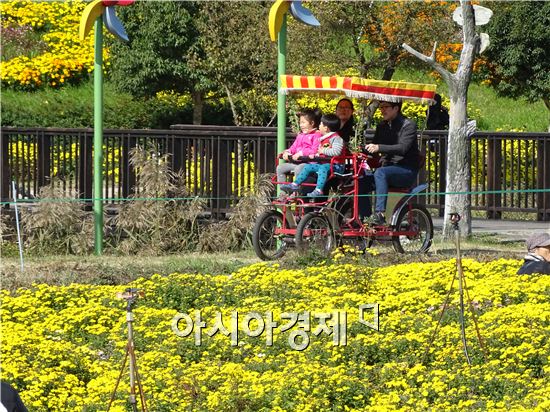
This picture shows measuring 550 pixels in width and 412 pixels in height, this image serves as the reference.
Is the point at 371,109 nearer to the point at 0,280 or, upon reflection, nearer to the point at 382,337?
the point at 0,280

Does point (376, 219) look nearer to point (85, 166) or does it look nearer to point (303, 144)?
point (303, 144)

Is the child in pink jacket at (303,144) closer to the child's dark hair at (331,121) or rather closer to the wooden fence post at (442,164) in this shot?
the child's dark hair at (331,121)

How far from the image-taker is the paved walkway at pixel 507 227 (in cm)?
1708

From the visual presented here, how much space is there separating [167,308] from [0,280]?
85.9 inches

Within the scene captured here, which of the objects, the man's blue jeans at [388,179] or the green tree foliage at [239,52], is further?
the green tree foliage at [239,52]

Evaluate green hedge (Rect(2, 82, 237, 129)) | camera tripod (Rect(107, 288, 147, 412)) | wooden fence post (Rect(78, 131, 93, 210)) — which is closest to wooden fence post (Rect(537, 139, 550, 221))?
wooden fence post (Rect(78, 131, 93, 210))

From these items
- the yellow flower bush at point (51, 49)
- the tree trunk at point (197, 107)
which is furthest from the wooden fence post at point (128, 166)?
the yellow flower bush at point (51, 49)

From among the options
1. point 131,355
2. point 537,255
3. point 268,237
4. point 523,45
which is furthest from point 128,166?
point 523,45

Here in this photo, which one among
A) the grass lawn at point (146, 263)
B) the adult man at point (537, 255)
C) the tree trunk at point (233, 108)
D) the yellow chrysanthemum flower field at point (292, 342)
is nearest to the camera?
the yellow chrysanthemum flower field at point (292, 342)

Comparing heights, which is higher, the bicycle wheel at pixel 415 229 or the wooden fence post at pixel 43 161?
the wooden fence post at pixel 43 161

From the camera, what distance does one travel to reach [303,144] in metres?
14.2

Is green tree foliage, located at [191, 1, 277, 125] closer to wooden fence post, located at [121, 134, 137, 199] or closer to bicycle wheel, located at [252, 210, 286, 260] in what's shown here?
wooden fence post, located at [121, 134, 137, 199]

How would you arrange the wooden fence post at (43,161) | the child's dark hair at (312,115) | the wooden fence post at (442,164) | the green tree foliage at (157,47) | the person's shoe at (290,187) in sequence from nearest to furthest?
the person's shoe at (290,187)
the child's dark hair at (312,115)
the wooden fence post at (43,161)
the wooden fence post at (442,164)
the green tree foliage at (157,47)

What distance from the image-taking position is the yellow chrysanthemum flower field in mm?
7922
